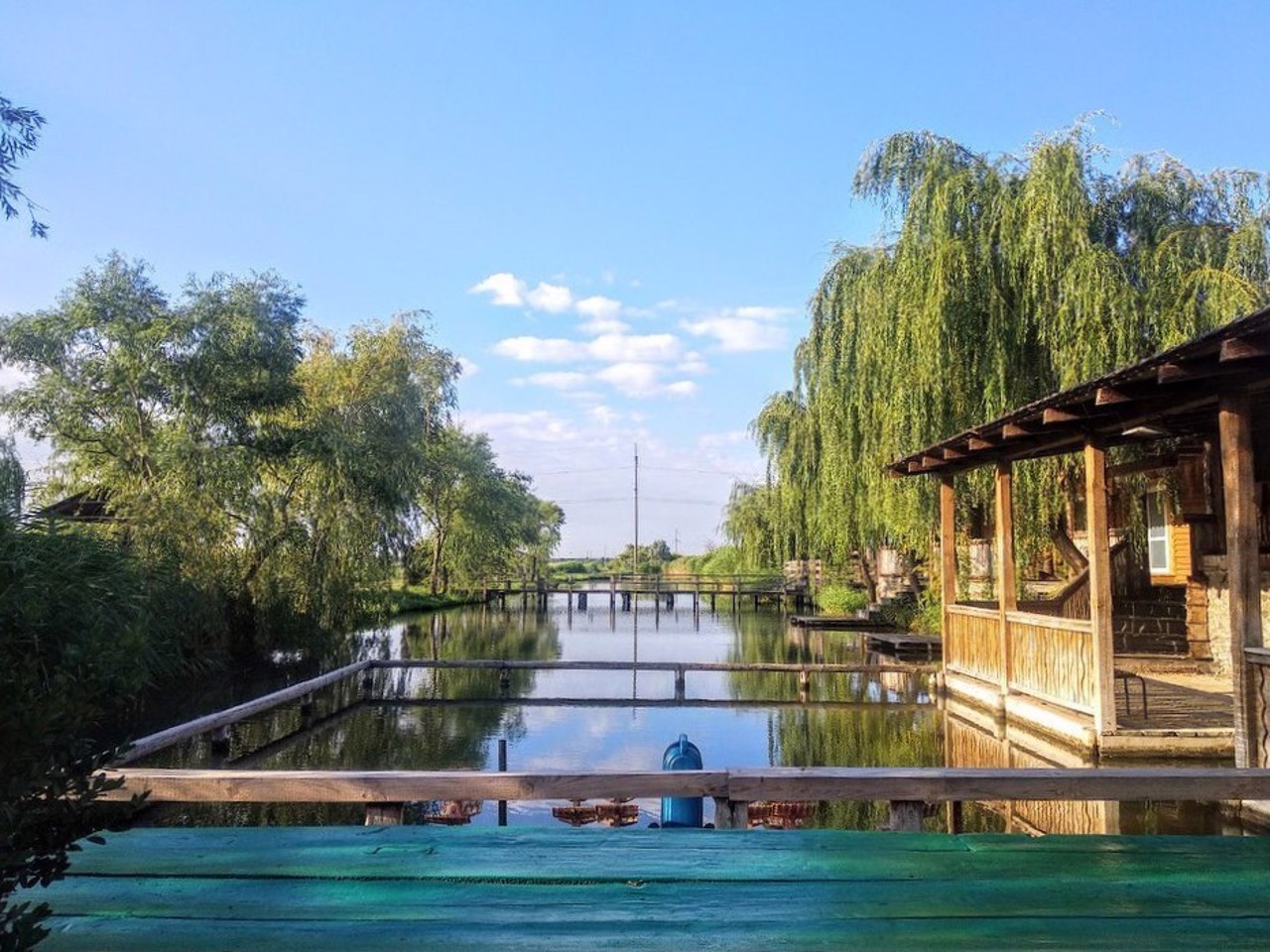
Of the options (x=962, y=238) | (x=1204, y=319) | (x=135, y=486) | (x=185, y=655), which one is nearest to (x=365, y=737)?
(x=185, y=655)

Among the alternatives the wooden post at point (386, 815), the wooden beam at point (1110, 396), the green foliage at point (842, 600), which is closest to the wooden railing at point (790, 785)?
the wooden post at point (386, 815)

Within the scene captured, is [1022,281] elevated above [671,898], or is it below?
above

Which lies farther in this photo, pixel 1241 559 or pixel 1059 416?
pixel 1059 416

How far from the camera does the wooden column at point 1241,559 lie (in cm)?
567

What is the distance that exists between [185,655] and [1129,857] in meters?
13.1

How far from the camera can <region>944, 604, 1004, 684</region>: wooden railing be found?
32.5ft

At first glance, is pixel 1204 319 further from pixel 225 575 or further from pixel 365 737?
pixel 225 575

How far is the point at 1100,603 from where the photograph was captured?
7.38m

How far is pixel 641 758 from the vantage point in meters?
8.48

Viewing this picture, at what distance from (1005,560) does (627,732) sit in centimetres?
443

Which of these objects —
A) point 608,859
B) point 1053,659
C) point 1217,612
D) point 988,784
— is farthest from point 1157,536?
point 608,859

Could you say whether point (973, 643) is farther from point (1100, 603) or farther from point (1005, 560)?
point (1100, 603)

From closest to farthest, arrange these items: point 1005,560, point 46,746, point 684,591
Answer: point 46,746
point 1005,560
point 684,591

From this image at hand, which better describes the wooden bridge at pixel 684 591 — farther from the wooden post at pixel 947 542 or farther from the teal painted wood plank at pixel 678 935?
the teal painted wood plank at pixel 678 935
